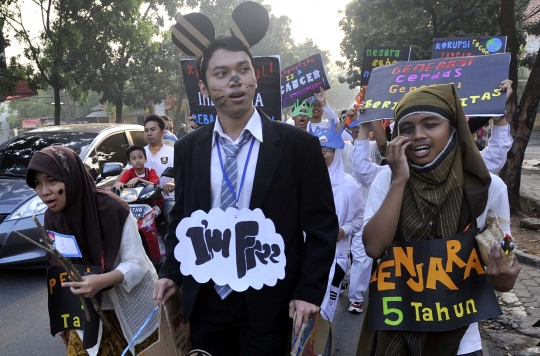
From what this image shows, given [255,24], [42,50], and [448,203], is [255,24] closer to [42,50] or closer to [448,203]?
[448,203]

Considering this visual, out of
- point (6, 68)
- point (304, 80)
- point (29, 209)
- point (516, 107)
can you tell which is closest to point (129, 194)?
point (29, 209)

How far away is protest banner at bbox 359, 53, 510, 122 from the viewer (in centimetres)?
293

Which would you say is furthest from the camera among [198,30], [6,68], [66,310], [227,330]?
[6,68]

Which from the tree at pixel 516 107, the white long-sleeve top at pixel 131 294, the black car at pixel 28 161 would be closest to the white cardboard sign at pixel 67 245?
the white long-sleeve top at pixel 131 294

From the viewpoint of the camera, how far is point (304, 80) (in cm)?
630

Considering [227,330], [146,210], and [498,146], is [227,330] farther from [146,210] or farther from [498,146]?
[146,210]

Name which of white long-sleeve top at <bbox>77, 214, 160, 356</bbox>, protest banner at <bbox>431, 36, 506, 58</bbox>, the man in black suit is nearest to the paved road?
white long-sleeve top at <bbox>77, 214, 160, 356</bbox>

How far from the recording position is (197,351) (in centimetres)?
201

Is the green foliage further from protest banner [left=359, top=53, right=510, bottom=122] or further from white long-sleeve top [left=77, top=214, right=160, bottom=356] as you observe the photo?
white long-sleeve top [left=77, top=214, right=160, bottom=356]

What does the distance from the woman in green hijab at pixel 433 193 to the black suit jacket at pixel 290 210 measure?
0.86 feet

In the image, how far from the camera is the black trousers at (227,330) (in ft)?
6.77

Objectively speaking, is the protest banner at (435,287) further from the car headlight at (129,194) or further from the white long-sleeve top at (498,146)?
the car headlight at (129,194)

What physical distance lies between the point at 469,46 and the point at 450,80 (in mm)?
2566

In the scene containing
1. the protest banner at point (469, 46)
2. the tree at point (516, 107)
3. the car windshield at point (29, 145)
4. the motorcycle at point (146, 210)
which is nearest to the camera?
the motorcycle at point (146, 210)
